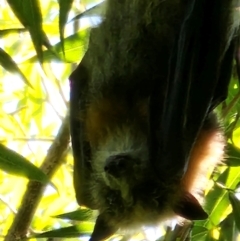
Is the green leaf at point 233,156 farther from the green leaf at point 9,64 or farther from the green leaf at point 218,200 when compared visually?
the green leaf at point 9,64

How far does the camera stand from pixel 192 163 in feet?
7.10

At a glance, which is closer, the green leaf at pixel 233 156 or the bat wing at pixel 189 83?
the bat wing at pixel 189 83

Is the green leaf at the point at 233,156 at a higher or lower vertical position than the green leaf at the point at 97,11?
lower

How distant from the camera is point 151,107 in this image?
6.53ft

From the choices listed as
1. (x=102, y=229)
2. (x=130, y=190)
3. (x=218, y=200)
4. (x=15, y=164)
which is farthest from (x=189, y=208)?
(x=15, y=164)

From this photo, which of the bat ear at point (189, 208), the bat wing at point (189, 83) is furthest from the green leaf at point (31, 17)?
the bat ear at point (189, 208)

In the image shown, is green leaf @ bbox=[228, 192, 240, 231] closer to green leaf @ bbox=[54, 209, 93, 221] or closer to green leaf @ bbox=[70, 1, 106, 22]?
green leaf @ bbox=[54, 209, 93, 221]

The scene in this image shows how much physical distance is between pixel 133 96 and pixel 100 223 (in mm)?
434

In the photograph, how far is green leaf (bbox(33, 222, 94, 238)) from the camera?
2.24 m

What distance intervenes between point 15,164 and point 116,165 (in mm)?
284

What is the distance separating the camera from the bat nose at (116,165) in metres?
1.99

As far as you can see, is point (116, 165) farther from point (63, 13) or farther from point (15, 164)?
point (63, 13)

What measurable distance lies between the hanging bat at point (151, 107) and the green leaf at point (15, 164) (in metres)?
0.22

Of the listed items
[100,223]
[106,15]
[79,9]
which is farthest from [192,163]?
[79,9]
